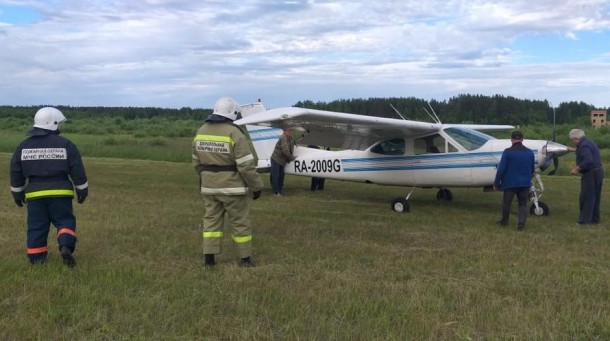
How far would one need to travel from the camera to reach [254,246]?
7.25 metres

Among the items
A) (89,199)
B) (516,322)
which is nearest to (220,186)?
(516,322)

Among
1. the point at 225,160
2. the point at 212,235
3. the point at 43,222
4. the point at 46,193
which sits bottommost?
the point at 212,235

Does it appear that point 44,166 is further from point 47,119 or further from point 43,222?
point 43,222

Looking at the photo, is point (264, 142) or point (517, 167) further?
point (264, 142)

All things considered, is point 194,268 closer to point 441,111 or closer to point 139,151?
point 139,151

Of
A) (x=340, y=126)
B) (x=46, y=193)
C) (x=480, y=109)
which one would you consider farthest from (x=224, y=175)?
(x=480, y=109)

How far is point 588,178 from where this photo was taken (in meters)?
9.62

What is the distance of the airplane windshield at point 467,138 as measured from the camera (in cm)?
1079

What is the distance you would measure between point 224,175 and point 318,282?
5.09 feet

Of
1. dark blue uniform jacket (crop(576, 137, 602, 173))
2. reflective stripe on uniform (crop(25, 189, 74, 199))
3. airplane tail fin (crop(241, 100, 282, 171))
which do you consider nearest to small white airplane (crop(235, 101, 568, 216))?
dark blue uniform jacket (crop(576, 137, 602, 173))

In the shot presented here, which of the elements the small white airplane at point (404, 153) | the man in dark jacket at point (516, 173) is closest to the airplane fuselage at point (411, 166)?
the small white airplane at point (404, 153)

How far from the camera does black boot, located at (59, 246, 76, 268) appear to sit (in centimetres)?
592

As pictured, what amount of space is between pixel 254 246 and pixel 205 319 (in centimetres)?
290

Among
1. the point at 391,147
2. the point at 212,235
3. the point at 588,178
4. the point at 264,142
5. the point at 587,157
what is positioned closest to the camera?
the point at 212,235
